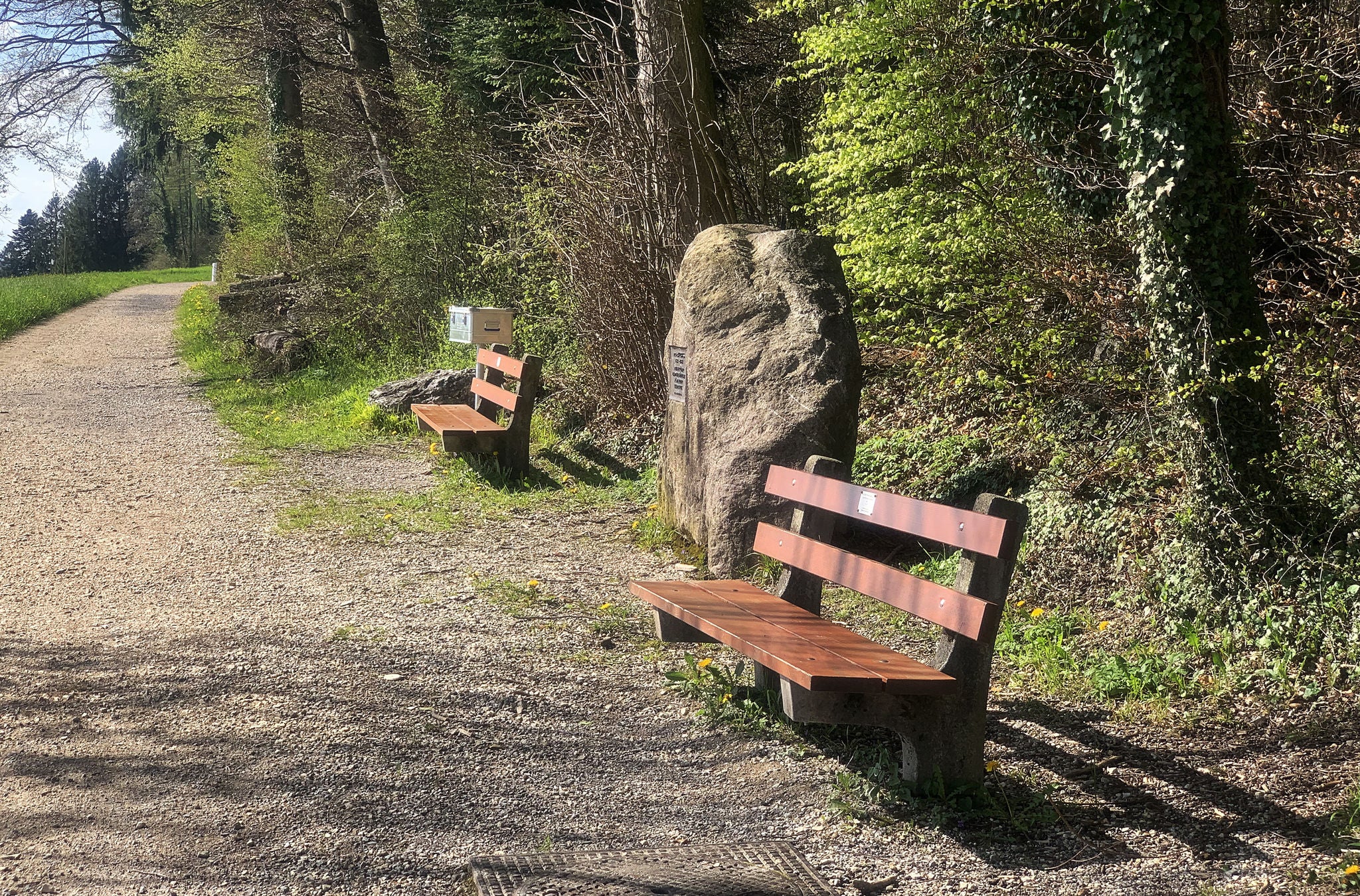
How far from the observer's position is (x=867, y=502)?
3971 mm

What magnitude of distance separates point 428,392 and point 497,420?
1.97 metres

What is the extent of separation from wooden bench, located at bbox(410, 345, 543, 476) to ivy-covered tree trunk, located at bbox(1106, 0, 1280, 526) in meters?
4.79

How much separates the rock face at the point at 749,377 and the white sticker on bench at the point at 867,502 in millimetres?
2074

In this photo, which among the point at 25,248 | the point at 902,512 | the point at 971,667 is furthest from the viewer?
the point at 25,248

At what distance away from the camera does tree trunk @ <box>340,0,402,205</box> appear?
16.3 meters

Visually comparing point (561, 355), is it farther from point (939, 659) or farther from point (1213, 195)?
point (939, 659)

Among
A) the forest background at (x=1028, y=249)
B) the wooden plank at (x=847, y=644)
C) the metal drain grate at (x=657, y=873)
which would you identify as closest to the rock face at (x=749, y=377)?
the forest background at (x=1028, y=249)

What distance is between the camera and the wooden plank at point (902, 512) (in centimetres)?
344

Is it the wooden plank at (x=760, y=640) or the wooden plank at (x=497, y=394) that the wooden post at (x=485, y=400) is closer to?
the wooden plank at (x=497, y=394)

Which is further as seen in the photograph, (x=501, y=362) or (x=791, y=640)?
(x=501, y=362)

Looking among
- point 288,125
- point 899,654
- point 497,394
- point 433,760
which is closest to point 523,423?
point 497,394

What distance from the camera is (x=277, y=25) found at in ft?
57.8

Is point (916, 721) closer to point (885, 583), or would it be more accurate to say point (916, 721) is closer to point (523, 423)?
point (885, 583)

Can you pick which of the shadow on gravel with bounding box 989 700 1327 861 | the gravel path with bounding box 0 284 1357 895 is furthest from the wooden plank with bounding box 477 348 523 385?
the shadow on gravel with bounding box 989 700 1327 861
